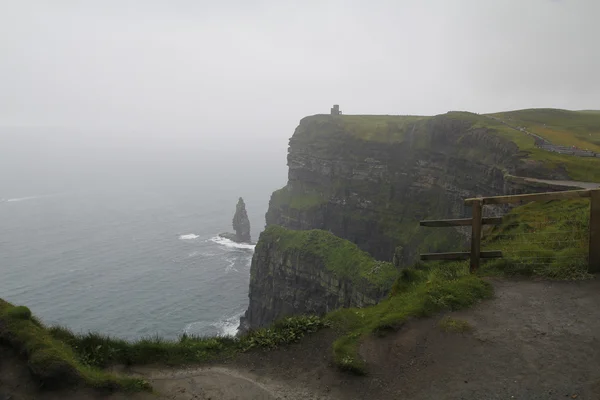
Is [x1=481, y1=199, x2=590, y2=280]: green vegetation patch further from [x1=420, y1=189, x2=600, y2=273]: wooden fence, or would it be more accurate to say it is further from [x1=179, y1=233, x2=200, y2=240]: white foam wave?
[x1=179, y1=233, x2=200, y2=240]: white foam wave

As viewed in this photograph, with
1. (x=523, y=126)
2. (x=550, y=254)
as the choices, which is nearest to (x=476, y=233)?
(x=550, y=254)

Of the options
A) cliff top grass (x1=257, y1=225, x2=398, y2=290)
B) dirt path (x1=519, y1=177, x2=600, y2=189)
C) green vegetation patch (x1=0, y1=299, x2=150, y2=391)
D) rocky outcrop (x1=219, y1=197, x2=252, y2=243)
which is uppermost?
dirt path (x1=519, y1=177, x2=600, y2=189)

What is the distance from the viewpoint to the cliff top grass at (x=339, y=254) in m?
50.9

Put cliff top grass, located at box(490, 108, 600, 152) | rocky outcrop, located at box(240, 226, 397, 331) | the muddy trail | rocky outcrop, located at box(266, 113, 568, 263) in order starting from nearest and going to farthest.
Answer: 1. the muddy trail
2. rocky outcrop, located at box(240, 226, 397, 331)
3. cliff top grass, located at box(490, 108, 600, 152)
4. rocky outcrop, located at box(266, 113, 568, 263)

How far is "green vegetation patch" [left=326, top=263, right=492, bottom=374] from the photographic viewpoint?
33.2ft

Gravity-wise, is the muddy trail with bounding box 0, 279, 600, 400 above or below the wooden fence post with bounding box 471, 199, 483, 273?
below

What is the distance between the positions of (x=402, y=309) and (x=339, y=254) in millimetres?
47813

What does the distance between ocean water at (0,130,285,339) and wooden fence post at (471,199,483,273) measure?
52.0 metres

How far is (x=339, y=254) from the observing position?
193ft

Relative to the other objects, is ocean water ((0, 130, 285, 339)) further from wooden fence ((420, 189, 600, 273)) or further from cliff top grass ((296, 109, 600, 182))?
wooden fence ((420, 189, 600, 273))

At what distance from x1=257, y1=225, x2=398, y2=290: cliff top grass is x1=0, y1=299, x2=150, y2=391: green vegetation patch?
41.3 m

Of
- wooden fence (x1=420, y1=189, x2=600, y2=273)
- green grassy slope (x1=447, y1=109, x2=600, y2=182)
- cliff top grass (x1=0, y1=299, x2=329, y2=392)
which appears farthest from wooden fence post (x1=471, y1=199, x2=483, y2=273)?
green grassy slope (x1=447, y1=109, x2=600, y2=182)

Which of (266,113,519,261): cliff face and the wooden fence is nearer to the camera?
the wooden fence

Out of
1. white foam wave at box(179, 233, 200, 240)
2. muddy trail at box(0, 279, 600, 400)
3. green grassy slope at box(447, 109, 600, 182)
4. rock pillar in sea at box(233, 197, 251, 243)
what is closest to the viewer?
muddy trail at box(0, 279, 600, 400)
